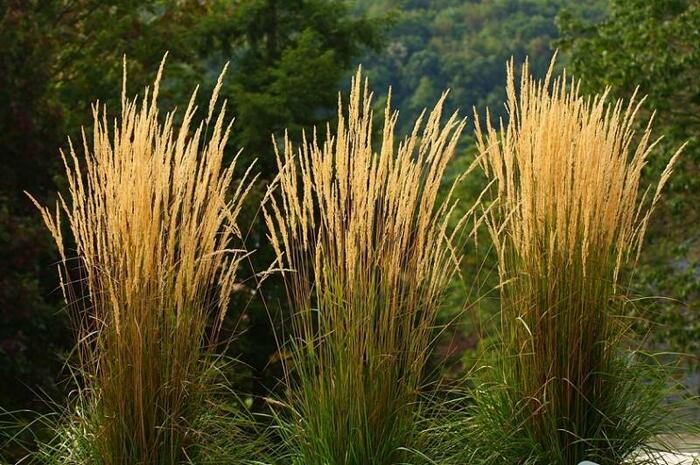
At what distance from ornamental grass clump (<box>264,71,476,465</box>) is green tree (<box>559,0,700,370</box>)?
825 centimetres

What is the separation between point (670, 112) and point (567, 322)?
368 inches

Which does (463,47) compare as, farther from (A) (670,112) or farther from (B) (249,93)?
(A) (670,112)

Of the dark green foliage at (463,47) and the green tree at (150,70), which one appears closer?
the green tree at (150,70)

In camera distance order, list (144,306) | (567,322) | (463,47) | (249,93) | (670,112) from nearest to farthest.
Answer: (144,306), (567,322), (670,112), (249,93), (463,47)

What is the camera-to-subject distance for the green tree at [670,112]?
484 inches

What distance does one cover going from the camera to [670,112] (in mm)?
12766

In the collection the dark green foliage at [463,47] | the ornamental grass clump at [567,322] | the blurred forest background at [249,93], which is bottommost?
the dark green foliage at [463,47]

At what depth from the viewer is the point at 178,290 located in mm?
3736

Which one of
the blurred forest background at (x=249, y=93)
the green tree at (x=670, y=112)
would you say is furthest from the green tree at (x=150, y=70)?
the green tree at (x=670, y=112)

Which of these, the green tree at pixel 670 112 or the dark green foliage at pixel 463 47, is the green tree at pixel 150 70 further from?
the dark green foliage at pixel 463 47

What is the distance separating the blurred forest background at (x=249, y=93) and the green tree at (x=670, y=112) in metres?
0.02

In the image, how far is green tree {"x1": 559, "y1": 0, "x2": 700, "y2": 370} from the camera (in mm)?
12305

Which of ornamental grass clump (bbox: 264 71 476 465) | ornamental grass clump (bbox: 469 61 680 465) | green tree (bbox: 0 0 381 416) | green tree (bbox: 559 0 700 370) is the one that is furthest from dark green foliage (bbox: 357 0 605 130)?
ornamental grass clump (bbox: 264 71 476 465)

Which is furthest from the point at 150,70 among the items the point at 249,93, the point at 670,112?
the point at 670,112
